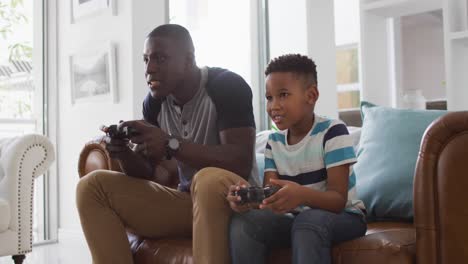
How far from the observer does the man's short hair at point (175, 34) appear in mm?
1779

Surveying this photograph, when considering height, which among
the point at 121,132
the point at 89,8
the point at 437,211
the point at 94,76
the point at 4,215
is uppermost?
the point at 89,8

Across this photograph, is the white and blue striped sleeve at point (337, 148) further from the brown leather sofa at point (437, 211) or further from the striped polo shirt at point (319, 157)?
the brown leather sofa at point (437, 211)

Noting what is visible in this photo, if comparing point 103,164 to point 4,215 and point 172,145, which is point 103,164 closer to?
point 172,145

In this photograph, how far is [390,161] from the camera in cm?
178

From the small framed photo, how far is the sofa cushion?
1.18 metres

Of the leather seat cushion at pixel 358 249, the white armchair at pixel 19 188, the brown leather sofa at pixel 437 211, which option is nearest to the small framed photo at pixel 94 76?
the white armchair at pixel 19 188

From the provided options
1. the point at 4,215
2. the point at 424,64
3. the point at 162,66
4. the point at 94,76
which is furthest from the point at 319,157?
the point at 424,64

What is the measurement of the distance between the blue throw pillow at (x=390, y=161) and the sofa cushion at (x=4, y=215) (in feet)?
5.53

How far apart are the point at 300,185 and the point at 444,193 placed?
340mm

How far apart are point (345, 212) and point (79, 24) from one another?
313 cm

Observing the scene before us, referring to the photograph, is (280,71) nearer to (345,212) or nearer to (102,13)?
(345,212)

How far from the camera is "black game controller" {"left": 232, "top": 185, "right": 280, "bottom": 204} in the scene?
1318mm

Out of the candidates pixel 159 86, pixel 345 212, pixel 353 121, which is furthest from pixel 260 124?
pixel 345 212

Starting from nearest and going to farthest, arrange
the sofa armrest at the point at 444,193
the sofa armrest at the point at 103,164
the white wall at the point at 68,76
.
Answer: the sofa armrest at the point at 444,193
the sofa armrest at the point at 103,164
the white wall at the point at 68,76
